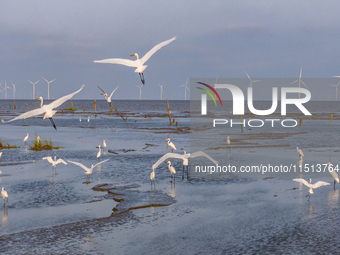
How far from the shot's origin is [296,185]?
13406 millimetres

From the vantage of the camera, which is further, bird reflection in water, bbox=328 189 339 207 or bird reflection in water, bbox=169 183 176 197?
bird reflection in water, bbox=169 183 176 197

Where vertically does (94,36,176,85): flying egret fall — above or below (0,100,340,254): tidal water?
above

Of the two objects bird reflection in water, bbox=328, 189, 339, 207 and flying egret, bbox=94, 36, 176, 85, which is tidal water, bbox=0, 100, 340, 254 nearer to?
bird reflection in water, bbox=328, 189, 339, 207

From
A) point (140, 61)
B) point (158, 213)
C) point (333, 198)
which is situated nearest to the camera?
point (158, 213)

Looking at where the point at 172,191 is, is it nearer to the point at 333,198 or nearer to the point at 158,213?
the point at 158,213

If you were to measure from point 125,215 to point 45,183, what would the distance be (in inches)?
191

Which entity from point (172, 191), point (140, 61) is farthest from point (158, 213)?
point (140, 61)

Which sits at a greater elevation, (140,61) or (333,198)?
(140,61)

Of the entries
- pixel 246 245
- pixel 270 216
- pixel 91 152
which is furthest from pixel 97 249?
pixel 91 152

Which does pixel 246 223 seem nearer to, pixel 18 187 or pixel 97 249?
pixel 97 249

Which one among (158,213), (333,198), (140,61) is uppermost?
(140,61)

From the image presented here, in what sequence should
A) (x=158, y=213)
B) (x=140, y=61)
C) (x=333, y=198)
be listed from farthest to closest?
(x=140, y=61)
(x=333, y=198)
(x=158, y=213)

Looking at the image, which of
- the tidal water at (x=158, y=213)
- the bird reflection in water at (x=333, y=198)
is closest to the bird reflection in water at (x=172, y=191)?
the tidal water at (x=158, y=213)

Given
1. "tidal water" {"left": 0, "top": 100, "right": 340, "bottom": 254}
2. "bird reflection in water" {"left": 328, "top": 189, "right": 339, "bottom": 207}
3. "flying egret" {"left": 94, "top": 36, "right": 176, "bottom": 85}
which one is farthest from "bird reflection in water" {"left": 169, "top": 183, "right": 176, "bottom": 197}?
"bird reflection in water" {"left": 328, "top": 189, "right": 339, "bottom": 207}
